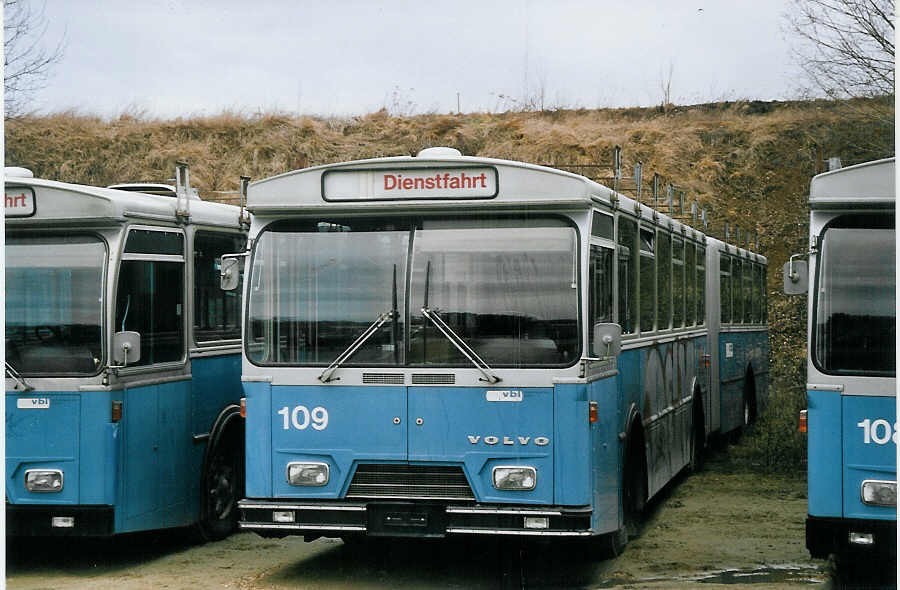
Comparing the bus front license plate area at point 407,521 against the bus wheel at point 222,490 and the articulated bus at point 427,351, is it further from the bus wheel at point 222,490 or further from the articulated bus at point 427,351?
the bus wheel at point 222,490

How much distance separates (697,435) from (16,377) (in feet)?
26.8

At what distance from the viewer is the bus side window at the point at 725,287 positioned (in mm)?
17141

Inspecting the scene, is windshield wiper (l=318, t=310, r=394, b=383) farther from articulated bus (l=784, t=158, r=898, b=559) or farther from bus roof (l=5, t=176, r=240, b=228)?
articulated bus (l=784, t=158, r=898, b=559)

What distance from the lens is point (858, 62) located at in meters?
11.5

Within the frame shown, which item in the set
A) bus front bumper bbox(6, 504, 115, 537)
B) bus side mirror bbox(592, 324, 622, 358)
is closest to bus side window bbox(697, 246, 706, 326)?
bus side mirror bbox(592, 324, 622, 358)

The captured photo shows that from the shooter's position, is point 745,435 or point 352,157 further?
point 352,157

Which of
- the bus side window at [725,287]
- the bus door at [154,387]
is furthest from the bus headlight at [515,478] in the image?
the bus side window at [725,287]

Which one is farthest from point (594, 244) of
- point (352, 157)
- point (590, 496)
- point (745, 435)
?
point (352, 157)

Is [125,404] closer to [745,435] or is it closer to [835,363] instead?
[835,363]

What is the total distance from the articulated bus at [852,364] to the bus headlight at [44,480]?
526cm

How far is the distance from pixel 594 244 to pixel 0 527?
4.17m

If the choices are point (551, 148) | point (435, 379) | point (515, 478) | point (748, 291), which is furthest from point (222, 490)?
point (551, 148)

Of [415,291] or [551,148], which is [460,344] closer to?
[415,291]

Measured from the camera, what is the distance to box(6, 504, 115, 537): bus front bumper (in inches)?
381
